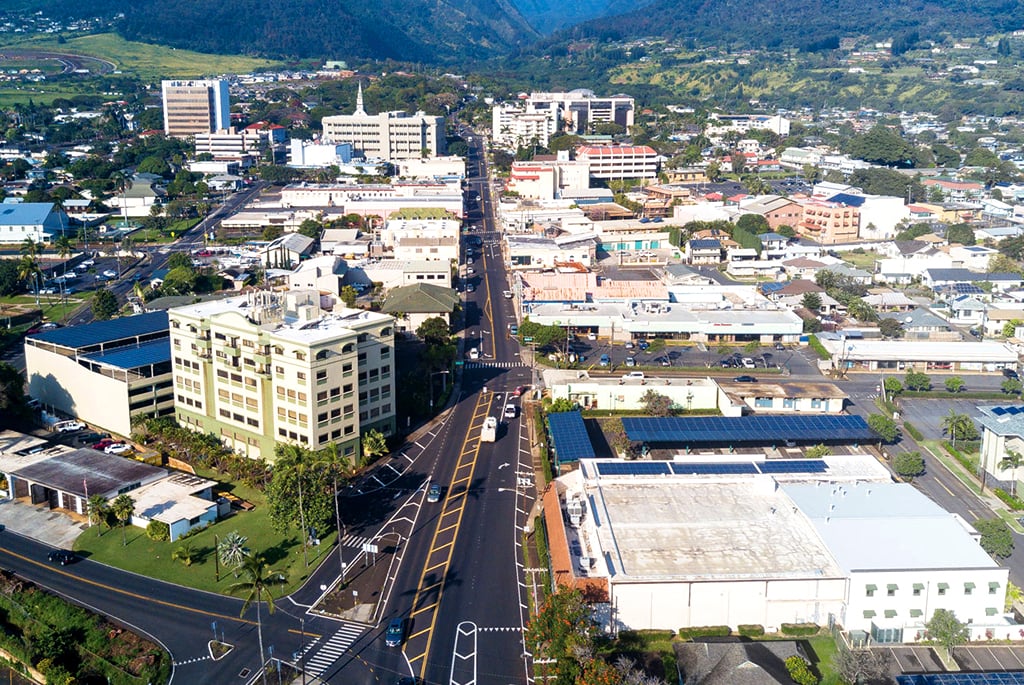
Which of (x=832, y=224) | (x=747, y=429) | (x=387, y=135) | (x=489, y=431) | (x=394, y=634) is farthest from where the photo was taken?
(x=387, y=135)

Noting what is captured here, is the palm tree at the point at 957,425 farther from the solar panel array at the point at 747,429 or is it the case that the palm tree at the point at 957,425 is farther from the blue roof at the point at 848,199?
the blue roof at the point at 848,199

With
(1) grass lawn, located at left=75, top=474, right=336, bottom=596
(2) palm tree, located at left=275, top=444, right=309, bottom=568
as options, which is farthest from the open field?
(2) palm tree, located at left=275, top=444, right=309, bottom=568

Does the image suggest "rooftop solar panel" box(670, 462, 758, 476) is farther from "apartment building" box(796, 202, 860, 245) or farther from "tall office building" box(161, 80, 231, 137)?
"tall office building" box(161, 80, 231, 137)

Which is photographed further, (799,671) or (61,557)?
(61,557)

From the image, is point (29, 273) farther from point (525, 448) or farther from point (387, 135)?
point (387, 135)

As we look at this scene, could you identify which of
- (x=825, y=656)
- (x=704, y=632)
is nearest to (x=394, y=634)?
(x=704, y=632)

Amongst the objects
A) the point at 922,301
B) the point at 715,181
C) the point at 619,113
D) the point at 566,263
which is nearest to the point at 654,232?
the point at 566,263
